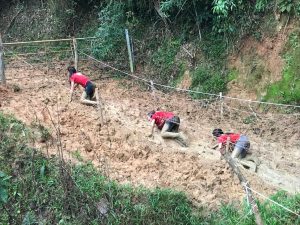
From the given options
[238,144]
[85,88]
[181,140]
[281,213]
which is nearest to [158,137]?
[181,140]

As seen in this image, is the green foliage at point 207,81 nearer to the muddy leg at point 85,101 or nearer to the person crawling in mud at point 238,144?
the muddy leg at point 85,101

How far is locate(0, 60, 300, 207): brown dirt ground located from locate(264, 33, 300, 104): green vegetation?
0.47 meters

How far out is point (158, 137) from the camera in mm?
9695

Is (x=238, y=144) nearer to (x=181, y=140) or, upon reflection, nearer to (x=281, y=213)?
(x=181, y=140)

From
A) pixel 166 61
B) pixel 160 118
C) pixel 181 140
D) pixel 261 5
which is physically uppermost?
pixel 261 5

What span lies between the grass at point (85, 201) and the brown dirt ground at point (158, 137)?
1.06 feet

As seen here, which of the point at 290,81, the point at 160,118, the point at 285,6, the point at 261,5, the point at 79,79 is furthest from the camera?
the point at 261,5

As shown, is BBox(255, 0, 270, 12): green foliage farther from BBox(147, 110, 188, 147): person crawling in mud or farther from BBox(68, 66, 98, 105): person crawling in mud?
BBox(68, 66, 98, 105): person crawling in mud

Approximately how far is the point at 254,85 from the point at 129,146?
4131 mm

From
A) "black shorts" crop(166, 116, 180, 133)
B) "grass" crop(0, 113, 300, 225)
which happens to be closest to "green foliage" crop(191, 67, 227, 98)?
"black shorts" crop(166, 116, 180, 133)

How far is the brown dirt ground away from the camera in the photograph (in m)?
7.99

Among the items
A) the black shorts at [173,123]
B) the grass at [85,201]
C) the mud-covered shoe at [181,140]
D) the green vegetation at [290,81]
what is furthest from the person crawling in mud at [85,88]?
the green vegetation at [290,81]

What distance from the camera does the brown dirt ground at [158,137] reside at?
26.2 ft

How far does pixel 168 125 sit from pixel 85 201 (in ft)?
9.75
